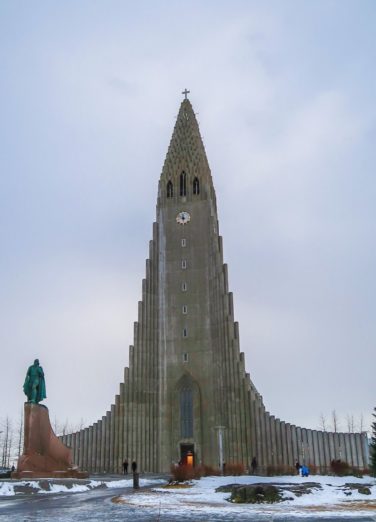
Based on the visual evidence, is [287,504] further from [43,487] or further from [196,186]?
[196,186]

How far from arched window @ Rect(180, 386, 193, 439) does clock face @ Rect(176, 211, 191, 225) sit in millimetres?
17469

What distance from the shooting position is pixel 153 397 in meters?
51.3


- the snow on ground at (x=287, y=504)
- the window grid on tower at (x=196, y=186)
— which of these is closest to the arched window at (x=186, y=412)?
the window grid on tower at (x=196, y=186)

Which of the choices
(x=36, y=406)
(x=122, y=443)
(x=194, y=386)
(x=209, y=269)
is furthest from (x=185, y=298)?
(x=36, y=406)

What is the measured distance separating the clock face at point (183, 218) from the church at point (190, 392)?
11cm

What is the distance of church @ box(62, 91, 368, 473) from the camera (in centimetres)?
4812

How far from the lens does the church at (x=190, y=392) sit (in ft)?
158

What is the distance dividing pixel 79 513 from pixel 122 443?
38.0 metres

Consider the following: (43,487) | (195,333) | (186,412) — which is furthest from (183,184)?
(43,487)

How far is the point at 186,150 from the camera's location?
6219 centimetres

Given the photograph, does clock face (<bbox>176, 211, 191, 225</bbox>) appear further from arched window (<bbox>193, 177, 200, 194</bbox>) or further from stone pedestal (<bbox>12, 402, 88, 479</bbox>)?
stone pedestal (<bbox>12, 402, 88, 479</bbox>)

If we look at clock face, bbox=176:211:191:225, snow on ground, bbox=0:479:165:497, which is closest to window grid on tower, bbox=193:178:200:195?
clock face, bbox=176:211:191:225

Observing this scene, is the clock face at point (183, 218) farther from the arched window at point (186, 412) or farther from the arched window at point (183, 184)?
the arched window at point (186, 412)

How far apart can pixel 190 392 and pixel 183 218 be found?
18.3 metres
